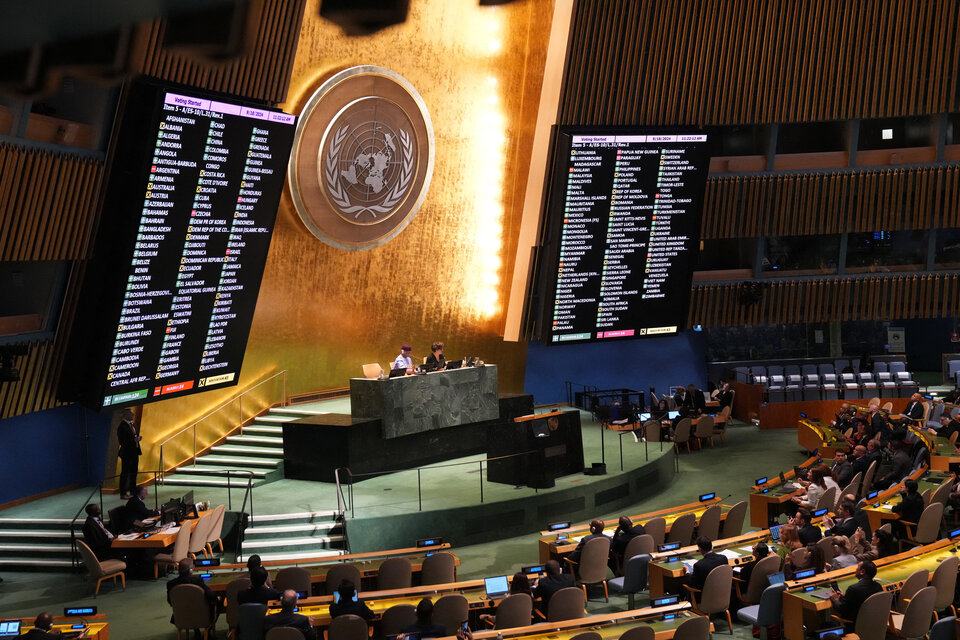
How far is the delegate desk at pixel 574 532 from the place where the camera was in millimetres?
12023

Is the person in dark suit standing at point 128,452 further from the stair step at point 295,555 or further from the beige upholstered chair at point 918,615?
the beige upholstered chair at point 918,615

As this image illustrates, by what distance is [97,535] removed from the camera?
42.2 feet

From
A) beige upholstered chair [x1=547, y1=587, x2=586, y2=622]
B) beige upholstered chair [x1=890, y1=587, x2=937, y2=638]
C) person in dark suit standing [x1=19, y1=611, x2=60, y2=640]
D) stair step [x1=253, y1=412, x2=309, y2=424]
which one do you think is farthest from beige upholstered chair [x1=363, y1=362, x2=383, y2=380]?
beige upholstered chair [x1=890, y1=587, x2=937, y2=638]

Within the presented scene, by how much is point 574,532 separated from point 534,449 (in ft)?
9.30

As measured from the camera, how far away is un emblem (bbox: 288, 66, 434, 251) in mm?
17281

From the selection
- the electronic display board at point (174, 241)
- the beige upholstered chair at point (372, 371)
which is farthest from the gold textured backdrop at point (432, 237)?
the electronic display board at point (174, 241)

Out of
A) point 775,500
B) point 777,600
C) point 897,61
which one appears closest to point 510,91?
point 897,61

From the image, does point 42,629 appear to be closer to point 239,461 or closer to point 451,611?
point 451,611

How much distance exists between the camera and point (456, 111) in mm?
19234

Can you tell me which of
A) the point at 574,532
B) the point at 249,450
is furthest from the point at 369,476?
the point at 574,532

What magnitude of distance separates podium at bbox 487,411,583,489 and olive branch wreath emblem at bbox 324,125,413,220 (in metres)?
4.89

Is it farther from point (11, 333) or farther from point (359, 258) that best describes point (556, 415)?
point (11, 333)

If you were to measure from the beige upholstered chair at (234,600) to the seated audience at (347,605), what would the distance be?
1.33 m

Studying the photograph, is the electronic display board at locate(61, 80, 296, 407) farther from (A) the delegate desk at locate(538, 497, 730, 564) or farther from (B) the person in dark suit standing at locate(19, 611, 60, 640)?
(A) the delegate desk at locate(538, 497, 730, 564)
